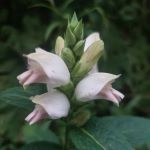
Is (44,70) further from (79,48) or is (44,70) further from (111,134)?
(111,134)

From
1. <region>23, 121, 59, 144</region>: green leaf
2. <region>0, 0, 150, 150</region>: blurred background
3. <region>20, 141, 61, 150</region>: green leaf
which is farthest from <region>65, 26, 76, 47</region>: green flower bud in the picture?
<region>0, 0, 150, 150</region>: blurred background

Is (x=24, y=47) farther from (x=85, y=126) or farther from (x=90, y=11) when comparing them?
(x=85, y=126)

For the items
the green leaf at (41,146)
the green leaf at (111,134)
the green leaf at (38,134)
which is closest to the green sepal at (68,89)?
the green leaf at (111,134)

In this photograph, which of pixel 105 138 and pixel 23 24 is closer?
pixel 105 138

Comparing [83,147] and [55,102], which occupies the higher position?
[55,102]

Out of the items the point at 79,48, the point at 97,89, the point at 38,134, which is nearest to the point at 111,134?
the point at 97,89

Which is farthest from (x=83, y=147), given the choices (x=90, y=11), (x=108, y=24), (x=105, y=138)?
(x=108, y=24)

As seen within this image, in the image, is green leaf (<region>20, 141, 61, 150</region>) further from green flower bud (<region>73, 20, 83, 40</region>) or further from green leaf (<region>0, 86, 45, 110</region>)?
green flower bud (<region>73, 20, 83, 40</region>)
